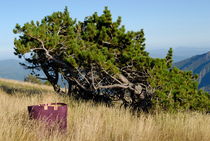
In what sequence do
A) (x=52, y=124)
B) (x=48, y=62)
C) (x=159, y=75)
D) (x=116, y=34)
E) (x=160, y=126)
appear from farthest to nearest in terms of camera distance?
(x=48, y=62) → (x=116, y=34) → (x=159, y=75) → (x=160, y=126) → (x=52, y=124)

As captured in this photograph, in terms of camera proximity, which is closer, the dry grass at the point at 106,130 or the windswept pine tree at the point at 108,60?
the dry grass at the point at 106,130

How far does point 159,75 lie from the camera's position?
276 inches

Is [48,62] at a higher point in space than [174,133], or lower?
higher

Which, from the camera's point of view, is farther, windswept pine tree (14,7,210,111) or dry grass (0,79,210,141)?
windswept pine tree (14,7,210,111)

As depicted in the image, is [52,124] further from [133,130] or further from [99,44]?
[99,44]

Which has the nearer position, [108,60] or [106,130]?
[106,130]

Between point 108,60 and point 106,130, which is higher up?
point 108,60

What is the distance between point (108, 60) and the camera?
24.3 ft

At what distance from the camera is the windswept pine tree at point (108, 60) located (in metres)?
7.28

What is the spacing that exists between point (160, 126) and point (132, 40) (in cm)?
369

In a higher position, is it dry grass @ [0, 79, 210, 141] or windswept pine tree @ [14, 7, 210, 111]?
windswept pine tree @ [14, 7, 210, 111]

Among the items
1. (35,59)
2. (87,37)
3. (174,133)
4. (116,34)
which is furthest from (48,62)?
(174,133)

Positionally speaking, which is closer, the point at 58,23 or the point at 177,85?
the point at 177,85

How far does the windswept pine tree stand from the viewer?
728cm
